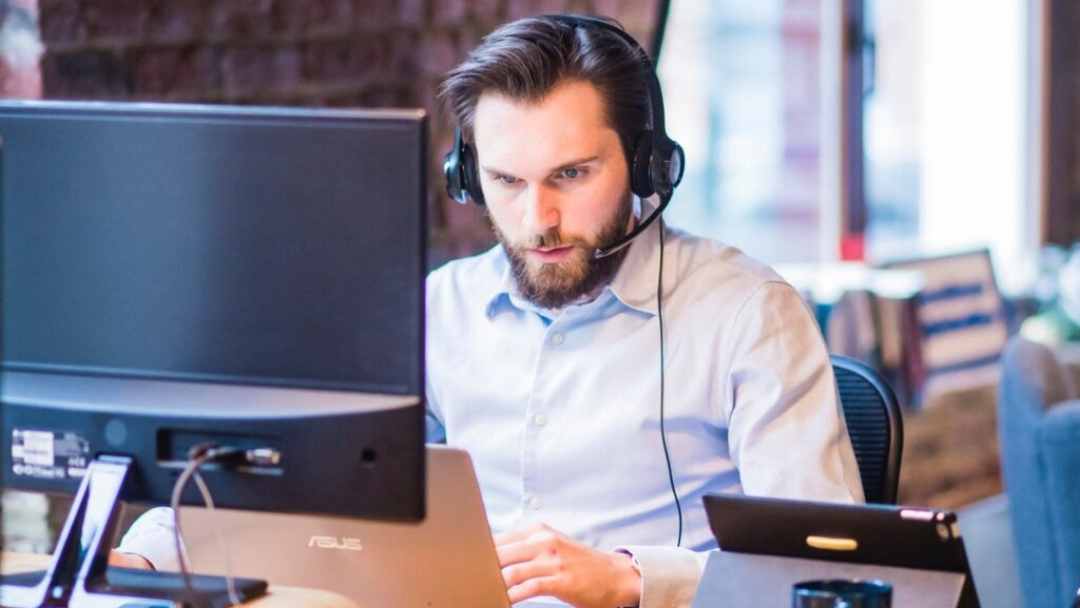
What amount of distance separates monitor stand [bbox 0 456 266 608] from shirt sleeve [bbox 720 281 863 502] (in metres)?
0.63

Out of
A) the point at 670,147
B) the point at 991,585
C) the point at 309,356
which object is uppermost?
the point at 670,147

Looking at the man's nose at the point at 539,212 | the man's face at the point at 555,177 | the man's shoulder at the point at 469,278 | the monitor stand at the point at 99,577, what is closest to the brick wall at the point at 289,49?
the man's shoulder at the point at 469,278

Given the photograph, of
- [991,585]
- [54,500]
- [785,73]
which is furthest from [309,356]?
[785,73]

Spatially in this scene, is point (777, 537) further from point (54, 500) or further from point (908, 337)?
point (908, 337)

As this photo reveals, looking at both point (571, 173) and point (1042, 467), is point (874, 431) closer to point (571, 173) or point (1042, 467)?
point (571, 173)

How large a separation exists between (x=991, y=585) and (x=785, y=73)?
1.52 meters

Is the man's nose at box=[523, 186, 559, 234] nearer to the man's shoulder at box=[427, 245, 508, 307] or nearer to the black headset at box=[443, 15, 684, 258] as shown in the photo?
the black headset at box=[443, 15, 684, 258]

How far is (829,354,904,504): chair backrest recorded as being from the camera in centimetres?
189

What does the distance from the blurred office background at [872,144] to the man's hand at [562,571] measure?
4.22 feet

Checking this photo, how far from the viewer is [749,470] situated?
1.79 meters

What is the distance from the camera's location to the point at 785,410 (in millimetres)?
1793

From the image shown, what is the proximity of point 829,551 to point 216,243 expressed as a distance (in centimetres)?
57

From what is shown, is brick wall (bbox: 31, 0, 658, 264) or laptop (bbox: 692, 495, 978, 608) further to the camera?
brick wall (bbox: 31, 0, 658, 264)

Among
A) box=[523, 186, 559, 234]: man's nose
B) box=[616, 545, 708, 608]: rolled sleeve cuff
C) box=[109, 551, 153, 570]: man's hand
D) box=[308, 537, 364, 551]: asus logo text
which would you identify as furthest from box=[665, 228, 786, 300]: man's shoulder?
box=[109, 551, 153, 570]: man's hand
